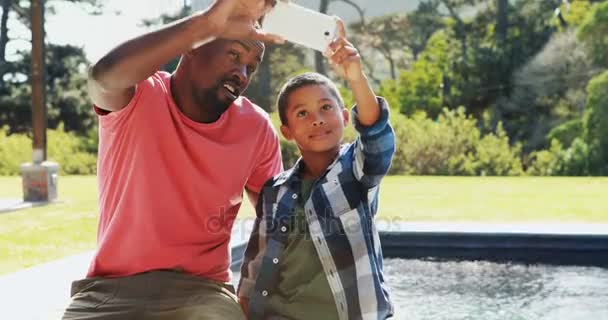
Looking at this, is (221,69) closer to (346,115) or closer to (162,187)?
(162,187)

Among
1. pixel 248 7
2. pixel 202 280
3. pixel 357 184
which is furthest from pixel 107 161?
pixel 357 184

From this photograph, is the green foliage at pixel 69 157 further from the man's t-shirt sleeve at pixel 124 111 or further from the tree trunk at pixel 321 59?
the man's t-shirt sleeve at pixel 124 111

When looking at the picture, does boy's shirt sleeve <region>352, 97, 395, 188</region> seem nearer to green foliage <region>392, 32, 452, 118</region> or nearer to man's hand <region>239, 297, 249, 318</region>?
man's hand <region>239, 297, 249, 318</region>

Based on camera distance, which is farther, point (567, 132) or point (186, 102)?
point (567, 132)

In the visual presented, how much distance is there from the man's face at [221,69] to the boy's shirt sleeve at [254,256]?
0.46m

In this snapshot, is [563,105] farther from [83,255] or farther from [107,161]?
[107,161]

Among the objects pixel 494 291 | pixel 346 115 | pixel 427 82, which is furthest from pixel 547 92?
pixel 346 115

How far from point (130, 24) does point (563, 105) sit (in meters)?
13.2

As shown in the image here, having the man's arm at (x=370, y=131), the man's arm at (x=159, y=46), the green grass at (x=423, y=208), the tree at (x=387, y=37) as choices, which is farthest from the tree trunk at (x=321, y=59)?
the man's arm at (x=159, y=46)

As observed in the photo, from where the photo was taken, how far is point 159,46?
5.35ft

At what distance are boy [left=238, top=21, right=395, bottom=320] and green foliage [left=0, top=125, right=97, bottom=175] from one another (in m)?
17.0

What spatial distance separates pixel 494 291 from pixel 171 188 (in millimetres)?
3181

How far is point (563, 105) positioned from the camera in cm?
1867

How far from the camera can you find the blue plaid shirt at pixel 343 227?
85.7 inches
